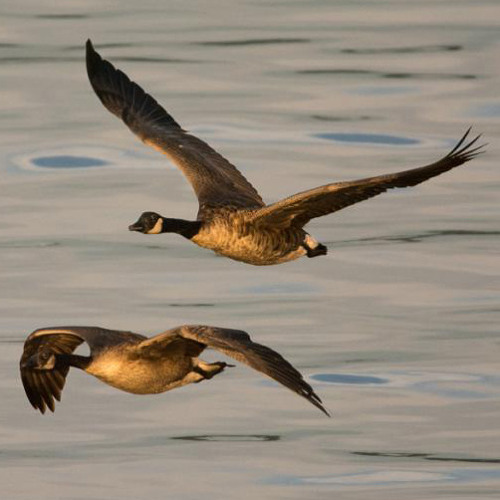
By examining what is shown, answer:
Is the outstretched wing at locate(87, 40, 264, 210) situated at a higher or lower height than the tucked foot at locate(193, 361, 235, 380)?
higher

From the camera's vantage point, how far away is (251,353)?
18.2 m

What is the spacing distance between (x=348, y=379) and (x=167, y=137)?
5384 millimetres

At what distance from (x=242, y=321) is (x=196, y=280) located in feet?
6.41

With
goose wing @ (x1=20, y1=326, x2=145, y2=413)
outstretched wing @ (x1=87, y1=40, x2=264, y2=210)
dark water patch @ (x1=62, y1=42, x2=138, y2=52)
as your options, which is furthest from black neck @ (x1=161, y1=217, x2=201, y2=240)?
dark water patch @ (x1=62, y1=42, x2=138, y2=52)

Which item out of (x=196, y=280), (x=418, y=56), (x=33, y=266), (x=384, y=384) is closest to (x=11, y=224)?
(x=33, y=266)

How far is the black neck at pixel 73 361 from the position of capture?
20748 millimetres

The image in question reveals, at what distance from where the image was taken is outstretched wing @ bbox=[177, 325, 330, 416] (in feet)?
57.8

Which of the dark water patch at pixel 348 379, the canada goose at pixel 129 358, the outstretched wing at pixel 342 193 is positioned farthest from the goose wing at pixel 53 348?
the dark water patch at pixel 348 379

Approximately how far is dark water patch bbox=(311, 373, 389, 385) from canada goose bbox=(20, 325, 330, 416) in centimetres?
667

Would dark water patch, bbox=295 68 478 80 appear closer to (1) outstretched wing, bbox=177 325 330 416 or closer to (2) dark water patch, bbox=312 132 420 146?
(2) dark water patch, bbox=312 132 420 146

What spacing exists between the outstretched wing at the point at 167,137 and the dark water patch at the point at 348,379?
451cm

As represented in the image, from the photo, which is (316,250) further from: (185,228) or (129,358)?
(129,358)

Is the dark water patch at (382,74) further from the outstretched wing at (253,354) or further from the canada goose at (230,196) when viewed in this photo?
the outstretched wing at (253,354)

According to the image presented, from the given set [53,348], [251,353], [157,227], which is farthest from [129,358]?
[251,353]
